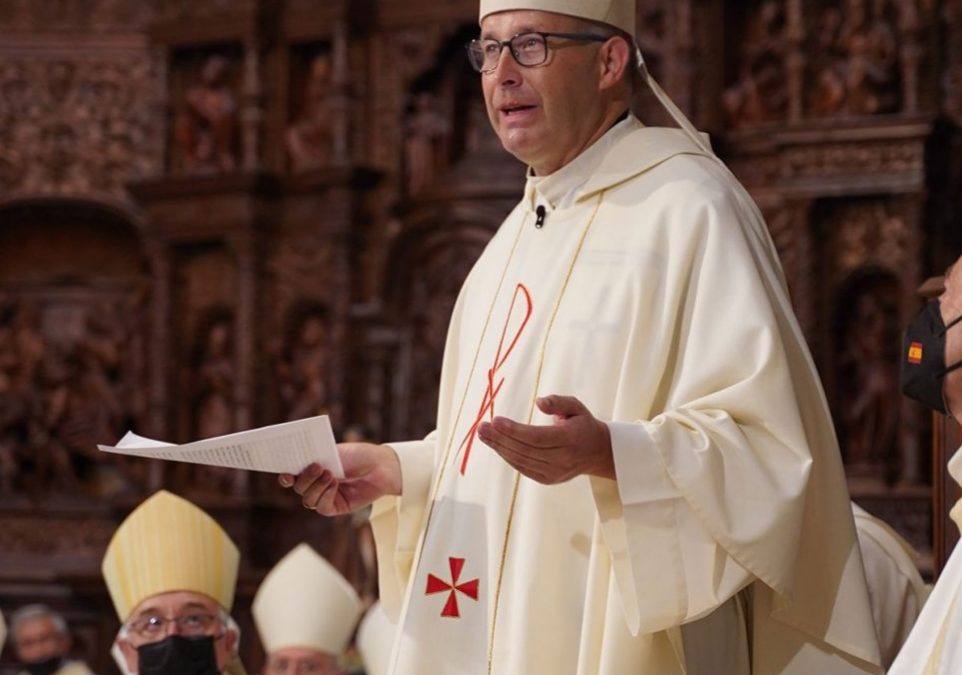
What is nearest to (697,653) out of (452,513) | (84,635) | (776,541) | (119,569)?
(776,541)

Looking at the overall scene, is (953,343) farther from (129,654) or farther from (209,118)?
(209,118)

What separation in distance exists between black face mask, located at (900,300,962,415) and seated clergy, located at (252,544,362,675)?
3969 mm

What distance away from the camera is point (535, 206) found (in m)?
3.94

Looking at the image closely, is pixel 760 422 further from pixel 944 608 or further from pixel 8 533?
pixel 8 533

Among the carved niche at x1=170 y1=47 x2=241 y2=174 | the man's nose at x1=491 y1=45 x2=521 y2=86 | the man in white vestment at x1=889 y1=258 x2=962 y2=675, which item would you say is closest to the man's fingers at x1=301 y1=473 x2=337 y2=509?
the man's nose at x1=491 y1=45 x2=521 y2=86

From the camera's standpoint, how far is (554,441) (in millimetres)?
3061

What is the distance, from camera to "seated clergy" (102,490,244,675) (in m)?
5.10

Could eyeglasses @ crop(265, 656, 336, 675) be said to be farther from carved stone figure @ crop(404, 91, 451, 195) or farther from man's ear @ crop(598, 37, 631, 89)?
carved stone figure @ crop(404, 91, 451, 195)

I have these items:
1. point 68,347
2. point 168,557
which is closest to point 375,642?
point 168,557

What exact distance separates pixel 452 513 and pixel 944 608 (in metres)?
1.37

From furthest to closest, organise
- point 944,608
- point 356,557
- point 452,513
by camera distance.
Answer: point 356,557 → point 452,513 → point 944,608

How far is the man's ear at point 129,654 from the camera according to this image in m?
5.13

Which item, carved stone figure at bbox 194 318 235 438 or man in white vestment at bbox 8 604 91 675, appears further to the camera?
carved stone figure at bbox 194 318 235 438

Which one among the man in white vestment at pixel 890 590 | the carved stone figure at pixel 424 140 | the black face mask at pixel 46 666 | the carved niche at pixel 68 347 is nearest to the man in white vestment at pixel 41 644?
the black face mask at pixel 46 666
